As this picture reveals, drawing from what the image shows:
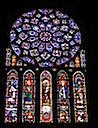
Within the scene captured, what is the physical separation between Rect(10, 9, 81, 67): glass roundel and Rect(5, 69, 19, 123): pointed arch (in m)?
0.69

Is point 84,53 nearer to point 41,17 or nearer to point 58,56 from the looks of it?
point 58,56

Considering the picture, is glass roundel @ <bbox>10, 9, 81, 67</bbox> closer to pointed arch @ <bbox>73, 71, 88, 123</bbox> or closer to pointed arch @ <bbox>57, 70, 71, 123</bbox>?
pointed arch @ <bbox>57, 70, 71, 123</bbox>

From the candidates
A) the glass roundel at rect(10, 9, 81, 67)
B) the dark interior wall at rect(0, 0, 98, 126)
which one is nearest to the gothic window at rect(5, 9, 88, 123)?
the glass roundel at rect(10, 9, 81, 67)

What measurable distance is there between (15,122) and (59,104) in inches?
55.4

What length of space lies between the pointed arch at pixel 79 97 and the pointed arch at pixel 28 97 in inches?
48.8

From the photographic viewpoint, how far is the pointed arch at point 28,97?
13.6m

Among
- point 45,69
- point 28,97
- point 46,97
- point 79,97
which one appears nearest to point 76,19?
point 45,69

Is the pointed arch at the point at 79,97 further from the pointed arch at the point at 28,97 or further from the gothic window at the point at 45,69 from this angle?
the pointed arch at the point at 28,97

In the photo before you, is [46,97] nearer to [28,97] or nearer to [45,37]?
[28,97]

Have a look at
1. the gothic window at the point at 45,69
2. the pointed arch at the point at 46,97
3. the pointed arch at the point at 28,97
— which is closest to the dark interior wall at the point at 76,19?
the gothic window at the point at 45,69

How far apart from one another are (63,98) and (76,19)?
2.85 metres

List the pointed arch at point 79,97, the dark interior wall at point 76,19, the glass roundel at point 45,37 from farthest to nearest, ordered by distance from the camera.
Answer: the glass roundel at point 45,37, the dark interior wall at point 76,19, the pointed arch at point 79,97

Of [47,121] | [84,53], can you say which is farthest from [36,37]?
[47,121]

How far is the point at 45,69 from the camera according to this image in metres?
14.3
